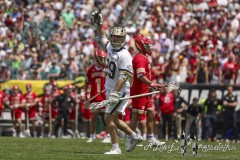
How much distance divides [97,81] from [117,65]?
A: 5965mm

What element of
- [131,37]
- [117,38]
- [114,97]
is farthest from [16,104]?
[114,97]

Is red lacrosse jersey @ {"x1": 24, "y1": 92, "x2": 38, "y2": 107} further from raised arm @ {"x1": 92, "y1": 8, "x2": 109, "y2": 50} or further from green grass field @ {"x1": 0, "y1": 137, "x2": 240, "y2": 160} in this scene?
raised arm @ {"x1": 92, "y1": 8, "x2": 109, "y2": 50}

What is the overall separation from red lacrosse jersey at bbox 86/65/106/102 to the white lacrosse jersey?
5283mm

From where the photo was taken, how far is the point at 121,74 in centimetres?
1717

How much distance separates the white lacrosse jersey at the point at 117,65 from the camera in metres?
17.2

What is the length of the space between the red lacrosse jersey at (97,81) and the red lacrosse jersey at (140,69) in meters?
2.75

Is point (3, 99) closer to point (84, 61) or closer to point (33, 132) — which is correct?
point (33, 132)

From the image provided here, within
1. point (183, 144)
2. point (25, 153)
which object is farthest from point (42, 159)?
point (183, 144)

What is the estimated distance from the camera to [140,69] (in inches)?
731

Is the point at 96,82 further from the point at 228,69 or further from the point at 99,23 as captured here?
the point at 228,69

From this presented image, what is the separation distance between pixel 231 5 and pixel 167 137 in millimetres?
8829

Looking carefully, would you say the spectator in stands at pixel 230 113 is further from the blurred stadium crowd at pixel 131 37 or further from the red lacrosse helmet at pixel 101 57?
the red lacrosse helmet at pixel 101 57

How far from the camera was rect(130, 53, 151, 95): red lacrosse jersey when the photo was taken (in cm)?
1858

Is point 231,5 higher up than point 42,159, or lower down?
higher up
